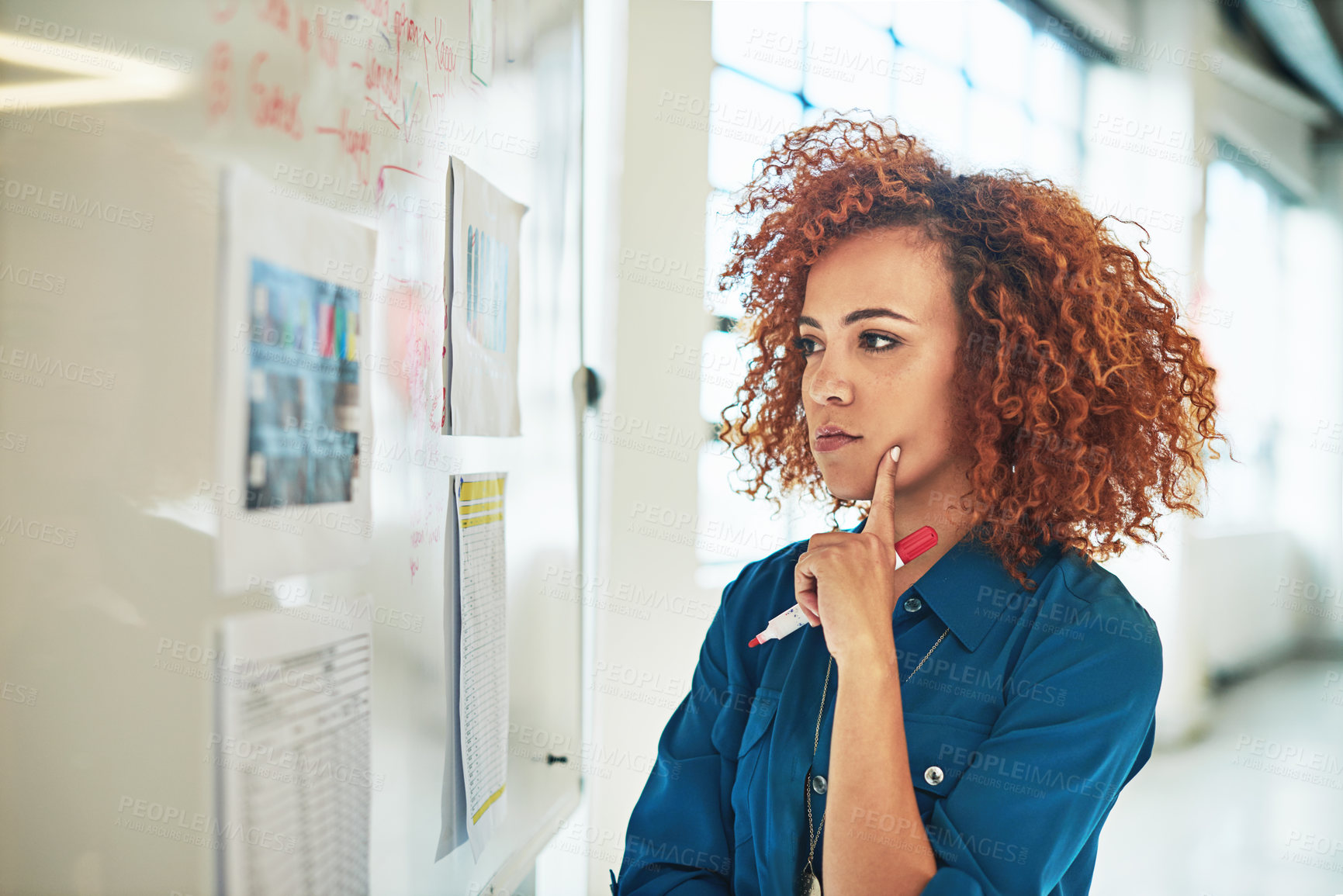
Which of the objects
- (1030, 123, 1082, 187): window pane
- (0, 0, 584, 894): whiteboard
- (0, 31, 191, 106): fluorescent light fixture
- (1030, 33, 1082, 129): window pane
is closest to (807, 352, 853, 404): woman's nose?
(0, 0, 584, 894): whiteboard

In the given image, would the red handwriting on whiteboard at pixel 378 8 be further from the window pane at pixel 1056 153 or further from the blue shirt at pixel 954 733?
the window pane at pixel 1056 153

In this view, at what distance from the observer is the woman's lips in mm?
1076

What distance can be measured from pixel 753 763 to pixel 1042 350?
637 mm

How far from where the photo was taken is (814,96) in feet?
8.14

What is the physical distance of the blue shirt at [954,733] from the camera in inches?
34.7

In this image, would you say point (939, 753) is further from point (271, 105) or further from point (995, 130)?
point (995, 130)

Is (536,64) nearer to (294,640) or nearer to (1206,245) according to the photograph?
(294,640)

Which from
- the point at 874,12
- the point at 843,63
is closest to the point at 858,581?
the point at 843,63

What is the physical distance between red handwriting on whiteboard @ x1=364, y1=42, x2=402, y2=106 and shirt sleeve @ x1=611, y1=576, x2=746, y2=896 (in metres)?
0.79

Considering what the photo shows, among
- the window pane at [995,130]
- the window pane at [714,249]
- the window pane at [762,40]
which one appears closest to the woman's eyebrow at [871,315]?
the window pane at [714,249]

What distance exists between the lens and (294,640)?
70 centimetres

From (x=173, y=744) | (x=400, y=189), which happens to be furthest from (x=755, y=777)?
(x=400, y=189)

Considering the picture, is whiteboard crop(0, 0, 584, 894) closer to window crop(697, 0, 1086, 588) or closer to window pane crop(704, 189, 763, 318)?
window crop(697, 0, 1086, 588)

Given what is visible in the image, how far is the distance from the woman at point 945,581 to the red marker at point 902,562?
1.1 inches
